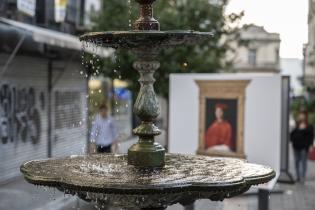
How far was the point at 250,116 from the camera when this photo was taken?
476 inches

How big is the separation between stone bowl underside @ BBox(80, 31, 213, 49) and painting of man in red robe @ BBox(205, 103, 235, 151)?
6.72 m

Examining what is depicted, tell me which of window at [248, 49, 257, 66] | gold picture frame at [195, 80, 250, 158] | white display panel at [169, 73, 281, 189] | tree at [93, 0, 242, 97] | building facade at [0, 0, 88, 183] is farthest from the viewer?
window at [248, 49, 257, 66]

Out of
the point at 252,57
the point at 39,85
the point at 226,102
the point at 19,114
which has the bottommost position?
the point at 19,114

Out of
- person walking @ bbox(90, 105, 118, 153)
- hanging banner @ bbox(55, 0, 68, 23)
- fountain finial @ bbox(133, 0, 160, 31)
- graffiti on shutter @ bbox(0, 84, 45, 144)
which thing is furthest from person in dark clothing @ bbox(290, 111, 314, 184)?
fountain finial @ bbox(133, 0, 160, 31)

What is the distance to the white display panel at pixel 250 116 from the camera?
11727 millimetres

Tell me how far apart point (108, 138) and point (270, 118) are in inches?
126

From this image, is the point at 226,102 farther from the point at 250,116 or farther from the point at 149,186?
the point at 149,186

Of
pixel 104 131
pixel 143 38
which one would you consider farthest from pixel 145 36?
pixel 104 131

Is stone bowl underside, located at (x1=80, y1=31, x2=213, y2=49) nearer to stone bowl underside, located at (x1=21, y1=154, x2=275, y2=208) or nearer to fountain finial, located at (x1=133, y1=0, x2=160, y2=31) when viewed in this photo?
fountain finial, located at (x1=133, y1=0, x2=160, y2=31)

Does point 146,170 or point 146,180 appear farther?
point 146,170

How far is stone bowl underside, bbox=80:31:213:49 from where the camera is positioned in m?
5.25

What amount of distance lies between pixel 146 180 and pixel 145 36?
48.7 inches

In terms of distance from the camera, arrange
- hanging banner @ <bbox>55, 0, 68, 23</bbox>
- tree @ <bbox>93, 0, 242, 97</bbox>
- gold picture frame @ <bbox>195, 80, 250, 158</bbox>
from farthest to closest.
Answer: tree @ <bbox>93, 0, 242, 97</bbox>
hanging banner @ <bbox>55, 0, 68, 23</bbox>
gold picture frame @ <bbox>195, 80, 250, 158</bbox>

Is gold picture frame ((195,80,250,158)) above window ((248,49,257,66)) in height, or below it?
below
